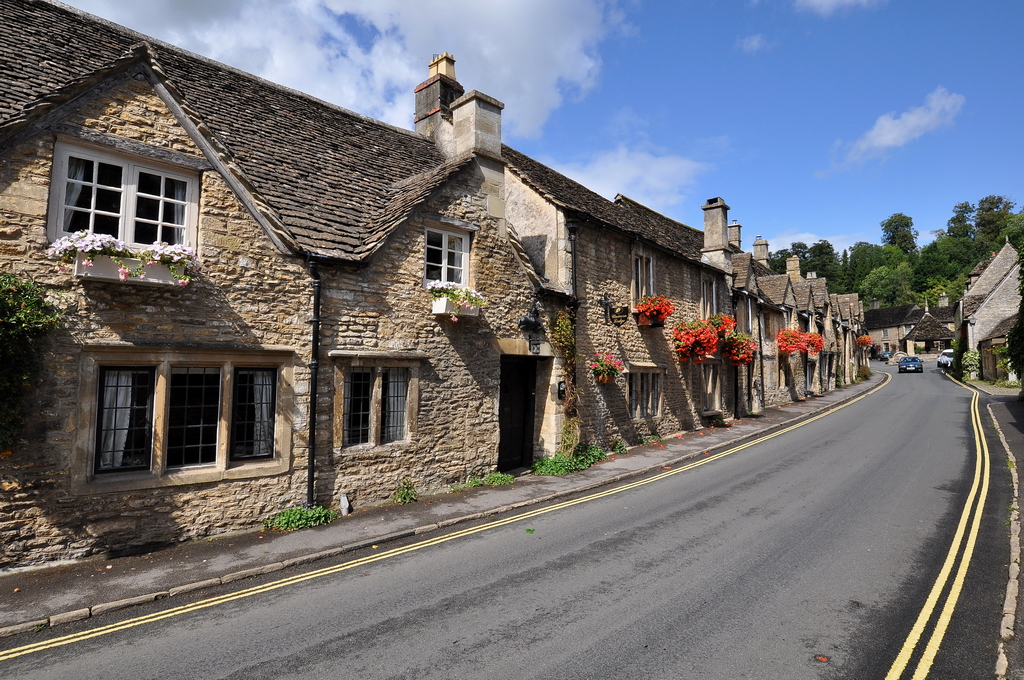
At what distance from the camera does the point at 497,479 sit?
12.4 meters

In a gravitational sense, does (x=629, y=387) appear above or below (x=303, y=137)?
below

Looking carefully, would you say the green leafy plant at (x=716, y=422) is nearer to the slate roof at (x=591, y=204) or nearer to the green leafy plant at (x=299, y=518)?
the slate roof at (x=591, y=204)

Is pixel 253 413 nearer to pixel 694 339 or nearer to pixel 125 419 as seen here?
pixel 125 419

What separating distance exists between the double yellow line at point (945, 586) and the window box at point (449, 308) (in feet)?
28.8

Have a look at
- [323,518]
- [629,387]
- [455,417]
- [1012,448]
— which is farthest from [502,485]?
[1012,448]

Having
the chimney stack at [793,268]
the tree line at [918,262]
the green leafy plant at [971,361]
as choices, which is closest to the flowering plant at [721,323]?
the chimney stack at [793,268]

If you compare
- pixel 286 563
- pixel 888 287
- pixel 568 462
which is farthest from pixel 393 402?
pixel 888 287

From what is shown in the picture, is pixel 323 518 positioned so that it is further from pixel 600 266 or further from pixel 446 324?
pixel 600 266

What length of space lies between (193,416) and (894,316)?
108 metres

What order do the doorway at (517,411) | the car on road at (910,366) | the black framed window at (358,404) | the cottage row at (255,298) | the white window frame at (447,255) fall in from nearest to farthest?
the cottage row at (255,298) → the black framed window at (358,404) → the white window frame at (447,255) → the doorway at (517,411) → the car on road at (910,366)

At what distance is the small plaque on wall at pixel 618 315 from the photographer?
54.3 feet

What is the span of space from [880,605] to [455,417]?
8.02 metres

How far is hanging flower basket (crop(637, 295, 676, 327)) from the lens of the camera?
57.7 feet

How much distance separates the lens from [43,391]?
723 cm
